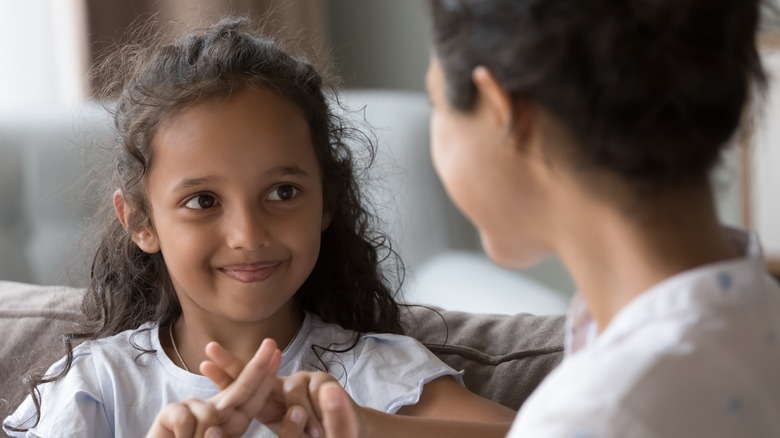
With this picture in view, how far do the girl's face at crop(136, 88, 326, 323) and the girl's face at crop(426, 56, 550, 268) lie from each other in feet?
1.48

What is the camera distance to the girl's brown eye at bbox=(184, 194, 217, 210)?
1.37m

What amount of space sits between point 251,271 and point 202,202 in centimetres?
10

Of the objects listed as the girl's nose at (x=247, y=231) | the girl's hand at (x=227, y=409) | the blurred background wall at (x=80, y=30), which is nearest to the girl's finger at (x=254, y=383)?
the girl's hand at (x=227, y=409)

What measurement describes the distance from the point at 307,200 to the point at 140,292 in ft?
1.02

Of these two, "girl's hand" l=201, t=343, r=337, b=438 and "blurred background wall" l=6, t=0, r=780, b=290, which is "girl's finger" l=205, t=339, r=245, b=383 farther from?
"blurred background wall" l=6, t=0, r=780, b=290

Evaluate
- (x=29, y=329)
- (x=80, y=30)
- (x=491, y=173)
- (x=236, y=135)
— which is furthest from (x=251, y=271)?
(x=80, y=30)

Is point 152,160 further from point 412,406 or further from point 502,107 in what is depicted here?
point 502,107

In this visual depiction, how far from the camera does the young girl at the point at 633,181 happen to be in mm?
771

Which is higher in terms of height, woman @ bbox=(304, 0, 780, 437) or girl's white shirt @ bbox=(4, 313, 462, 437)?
woman @ bbox=(304, 0, 780, 437)

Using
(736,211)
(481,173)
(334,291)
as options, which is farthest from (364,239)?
(736,211)

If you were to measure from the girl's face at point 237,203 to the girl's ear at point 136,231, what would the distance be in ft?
0.17

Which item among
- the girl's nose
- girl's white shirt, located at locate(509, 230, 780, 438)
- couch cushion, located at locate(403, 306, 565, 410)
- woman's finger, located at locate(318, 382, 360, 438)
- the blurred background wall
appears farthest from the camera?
the blurred background wall

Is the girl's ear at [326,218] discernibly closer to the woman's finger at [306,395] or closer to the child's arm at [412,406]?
the child's arm at [412,406]

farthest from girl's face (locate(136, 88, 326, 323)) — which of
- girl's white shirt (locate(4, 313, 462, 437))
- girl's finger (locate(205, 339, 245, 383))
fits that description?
girl's finger (locate(205, 339, 245, 383))
